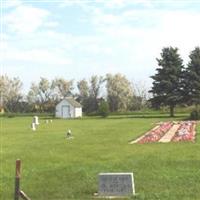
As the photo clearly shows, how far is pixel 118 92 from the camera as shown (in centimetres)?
11650

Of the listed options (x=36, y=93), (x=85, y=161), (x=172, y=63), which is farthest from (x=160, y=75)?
(x=85, y=161)

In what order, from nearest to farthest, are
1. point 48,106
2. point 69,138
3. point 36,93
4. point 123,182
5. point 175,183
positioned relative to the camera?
point 123,182, point 175,183, point 69,138, point 48,106, point 36,93

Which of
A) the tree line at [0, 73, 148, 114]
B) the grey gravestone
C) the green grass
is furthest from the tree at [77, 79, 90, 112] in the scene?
the grey gravestone

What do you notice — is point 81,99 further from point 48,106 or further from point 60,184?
point 60,184

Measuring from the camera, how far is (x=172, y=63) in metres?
80.8

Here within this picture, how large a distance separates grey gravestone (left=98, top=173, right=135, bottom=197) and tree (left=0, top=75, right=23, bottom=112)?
105348 millimetres

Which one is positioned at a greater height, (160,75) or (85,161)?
(160,75)

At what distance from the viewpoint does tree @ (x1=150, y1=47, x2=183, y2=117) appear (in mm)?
77875

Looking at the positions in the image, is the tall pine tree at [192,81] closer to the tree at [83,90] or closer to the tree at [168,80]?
the tree at [168,80]

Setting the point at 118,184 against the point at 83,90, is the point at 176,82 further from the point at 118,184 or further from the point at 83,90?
the point at 118,184

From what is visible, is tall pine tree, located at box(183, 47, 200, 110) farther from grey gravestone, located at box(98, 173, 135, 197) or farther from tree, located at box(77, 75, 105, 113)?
grey gravestone, located at box(98, 173, 135, 197)

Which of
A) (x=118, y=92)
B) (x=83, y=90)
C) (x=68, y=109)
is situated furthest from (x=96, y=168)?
(x=83, y=90)

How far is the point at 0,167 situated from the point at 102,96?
320 ft

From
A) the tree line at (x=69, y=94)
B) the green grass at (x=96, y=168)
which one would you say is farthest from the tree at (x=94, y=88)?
the green grass at (x=96, y=168)
